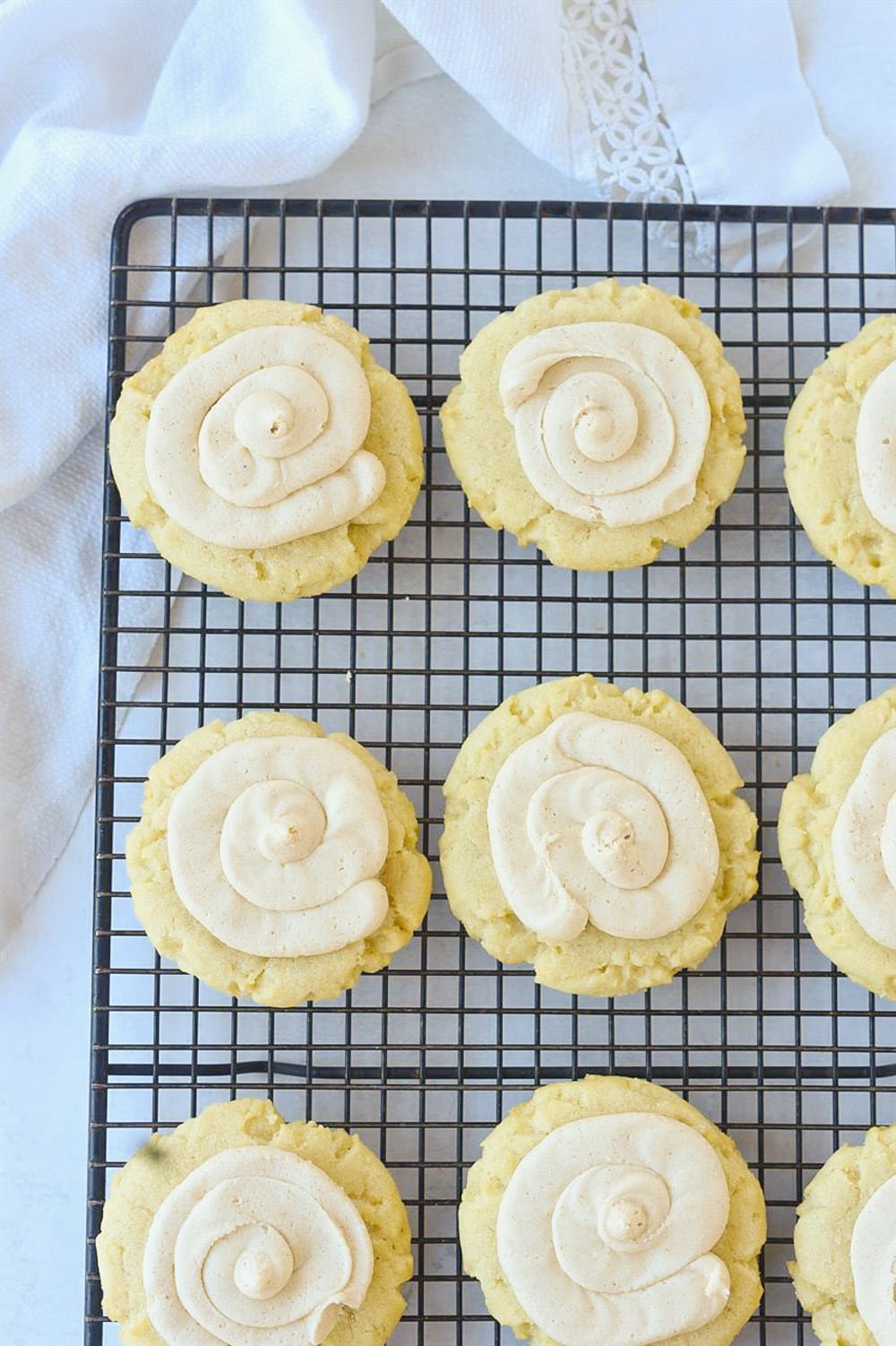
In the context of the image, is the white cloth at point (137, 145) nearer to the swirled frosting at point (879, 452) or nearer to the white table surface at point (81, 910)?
the white table surface at point (81, 910)

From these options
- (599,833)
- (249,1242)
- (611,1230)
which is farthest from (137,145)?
(611,1230)

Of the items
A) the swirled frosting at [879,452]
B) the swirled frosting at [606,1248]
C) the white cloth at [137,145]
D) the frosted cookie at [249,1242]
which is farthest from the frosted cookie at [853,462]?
the frosted cookie at [249,1242]

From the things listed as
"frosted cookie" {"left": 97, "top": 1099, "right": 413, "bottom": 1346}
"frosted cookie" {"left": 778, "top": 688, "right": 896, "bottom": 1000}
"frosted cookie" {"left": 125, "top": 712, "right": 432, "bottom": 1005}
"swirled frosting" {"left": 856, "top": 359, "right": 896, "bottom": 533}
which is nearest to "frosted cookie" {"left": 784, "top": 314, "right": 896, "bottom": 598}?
"swirled frosting" {"left": 856, "top": 359, "right": 896, "bottom": 533}

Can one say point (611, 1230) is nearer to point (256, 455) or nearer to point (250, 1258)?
point (250, 1258)

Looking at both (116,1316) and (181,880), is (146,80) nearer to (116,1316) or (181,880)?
(181,880)

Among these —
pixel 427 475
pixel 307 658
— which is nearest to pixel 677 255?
pixel 427 475

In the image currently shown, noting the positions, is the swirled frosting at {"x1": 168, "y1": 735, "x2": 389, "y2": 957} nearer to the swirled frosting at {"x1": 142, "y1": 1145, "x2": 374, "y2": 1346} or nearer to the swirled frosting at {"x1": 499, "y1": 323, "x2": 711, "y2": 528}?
the swirled frosting at {"x1": 142, "y1": 1145, "x2": 374, "y2": 1346}
